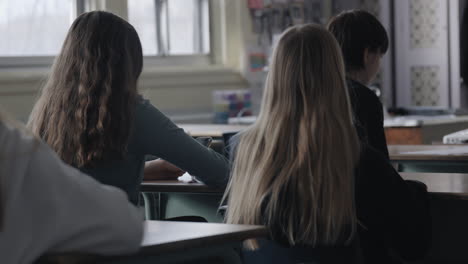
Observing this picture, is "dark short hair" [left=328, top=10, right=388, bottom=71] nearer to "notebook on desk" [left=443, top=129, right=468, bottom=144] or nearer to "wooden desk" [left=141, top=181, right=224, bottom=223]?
"wooden desk" [left=141, top=181, right=224, bottom=223]

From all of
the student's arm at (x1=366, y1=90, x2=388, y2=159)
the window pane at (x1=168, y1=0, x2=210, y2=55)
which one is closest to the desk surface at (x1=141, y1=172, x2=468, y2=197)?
the student's arm at (x1=366, y1=90, x2=388, y2=159)

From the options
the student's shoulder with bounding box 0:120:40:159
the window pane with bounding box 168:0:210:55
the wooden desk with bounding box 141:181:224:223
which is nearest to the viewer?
the student's shoulder with bounding box 0:120:40:159

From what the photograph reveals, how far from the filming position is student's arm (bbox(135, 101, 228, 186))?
2.80m

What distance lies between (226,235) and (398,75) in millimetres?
6401

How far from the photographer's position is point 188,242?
1807 mm

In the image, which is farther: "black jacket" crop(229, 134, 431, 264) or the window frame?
the window frame

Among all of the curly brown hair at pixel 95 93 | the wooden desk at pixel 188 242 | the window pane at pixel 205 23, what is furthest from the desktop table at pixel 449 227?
the window pane at pixel 205 23

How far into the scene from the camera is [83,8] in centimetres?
641

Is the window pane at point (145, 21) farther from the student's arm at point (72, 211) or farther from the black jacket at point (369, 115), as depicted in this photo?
the student's arm at point (72, 211)

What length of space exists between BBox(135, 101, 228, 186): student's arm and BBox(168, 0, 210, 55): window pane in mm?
4263

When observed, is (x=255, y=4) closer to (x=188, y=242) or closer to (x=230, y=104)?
(x=230, y=104)

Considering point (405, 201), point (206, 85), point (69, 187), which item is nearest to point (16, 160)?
point (69, 187)

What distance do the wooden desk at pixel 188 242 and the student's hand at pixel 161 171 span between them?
4.46 ft

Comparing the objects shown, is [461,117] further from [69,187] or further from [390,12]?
[69,187]
